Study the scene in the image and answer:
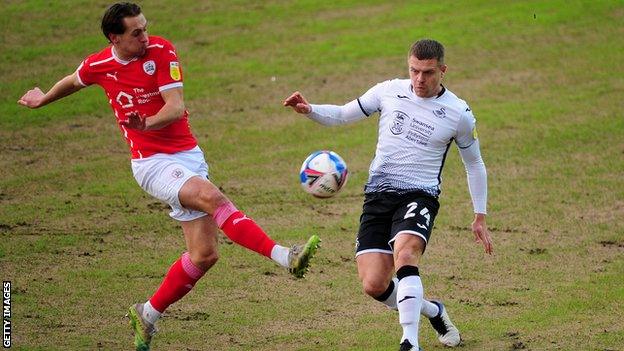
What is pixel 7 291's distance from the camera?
35.9ft

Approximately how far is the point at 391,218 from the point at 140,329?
2.29 metres

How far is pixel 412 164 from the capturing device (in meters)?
9.47

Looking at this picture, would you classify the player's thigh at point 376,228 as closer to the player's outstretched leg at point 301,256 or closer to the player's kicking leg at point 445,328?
the player's outstretched leg at point 301,256

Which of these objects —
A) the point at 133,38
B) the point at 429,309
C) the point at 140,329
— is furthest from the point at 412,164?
the point at 140,329

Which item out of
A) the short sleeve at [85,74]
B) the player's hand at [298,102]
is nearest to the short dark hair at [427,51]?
the player's hand at [298,102]

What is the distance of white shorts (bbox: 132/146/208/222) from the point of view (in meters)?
9.41

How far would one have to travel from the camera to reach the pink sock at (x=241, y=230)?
923 centimetres

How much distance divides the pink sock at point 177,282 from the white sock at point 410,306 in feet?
5.96

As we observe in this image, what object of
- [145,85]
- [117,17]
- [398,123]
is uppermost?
[117,17]

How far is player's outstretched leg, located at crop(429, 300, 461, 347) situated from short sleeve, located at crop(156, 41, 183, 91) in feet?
9.47

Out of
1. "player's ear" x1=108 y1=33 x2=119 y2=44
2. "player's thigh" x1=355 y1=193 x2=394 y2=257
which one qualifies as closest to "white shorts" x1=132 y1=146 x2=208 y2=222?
"player's ear" x1=108 y1=33 x2=119 y2=44

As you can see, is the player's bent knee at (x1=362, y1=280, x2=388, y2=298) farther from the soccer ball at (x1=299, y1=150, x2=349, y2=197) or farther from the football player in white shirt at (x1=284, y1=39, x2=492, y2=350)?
the soccer ball at (x1=299, y1=150, x2=349, y2=197)

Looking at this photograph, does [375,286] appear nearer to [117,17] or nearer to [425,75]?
[425,75]

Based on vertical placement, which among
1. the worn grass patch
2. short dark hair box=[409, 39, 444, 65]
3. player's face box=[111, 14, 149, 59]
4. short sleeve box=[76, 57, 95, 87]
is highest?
player's face box=[111, 14, 149, 59]
